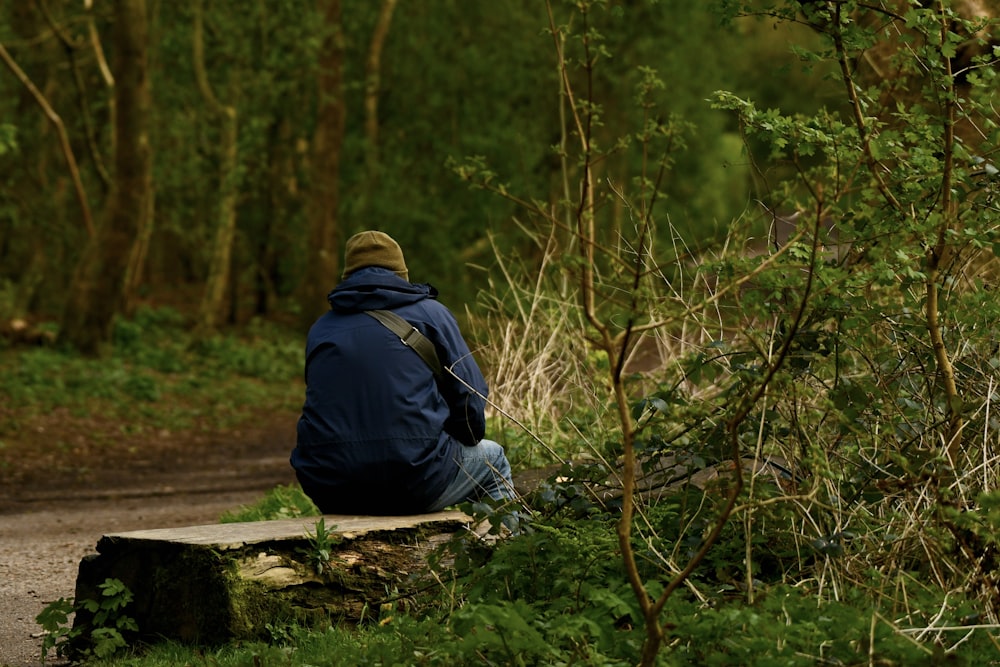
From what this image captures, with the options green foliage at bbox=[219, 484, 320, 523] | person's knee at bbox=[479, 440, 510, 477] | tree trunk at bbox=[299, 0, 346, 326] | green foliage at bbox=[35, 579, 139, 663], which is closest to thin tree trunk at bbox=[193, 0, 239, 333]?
tree trunk at bbox=[299, 0, 346, 326]

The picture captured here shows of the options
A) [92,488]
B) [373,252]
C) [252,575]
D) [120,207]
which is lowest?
[92,488]

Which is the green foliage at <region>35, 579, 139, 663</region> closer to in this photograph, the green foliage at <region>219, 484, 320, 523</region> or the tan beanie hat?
the tan beanie hat

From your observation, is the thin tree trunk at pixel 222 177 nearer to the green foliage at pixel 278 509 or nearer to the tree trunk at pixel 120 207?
the tree trunk at pixel 120 207

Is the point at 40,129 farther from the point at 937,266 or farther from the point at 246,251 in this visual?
the point at 937,266

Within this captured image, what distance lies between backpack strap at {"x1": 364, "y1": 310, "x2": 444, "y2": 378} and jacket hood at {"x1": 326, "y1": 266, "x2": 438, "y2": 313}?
5 cm

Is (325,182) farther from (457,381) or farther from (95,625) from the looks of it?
(95,625)

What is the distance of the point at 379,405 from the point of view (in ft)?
18.9

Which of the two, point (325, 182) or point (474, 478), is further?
point (325, 182)

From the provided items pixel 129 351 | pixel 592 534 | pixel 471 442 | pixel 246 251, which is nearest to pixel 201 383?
pixel 129 351

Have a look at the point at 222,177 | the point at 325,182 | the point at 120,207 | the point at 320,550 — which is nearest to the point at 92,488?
the point at 320,550

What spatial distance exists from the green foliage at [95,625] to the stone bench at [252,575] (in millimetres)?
32

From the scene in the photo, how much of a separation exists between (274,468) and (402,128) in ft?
52.5

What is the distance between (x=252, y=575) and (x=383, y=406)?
99cm

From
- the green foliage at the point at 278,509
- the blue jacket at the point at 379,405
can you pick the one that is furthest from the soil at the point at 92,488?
the blue jacket at the point at 379,405
